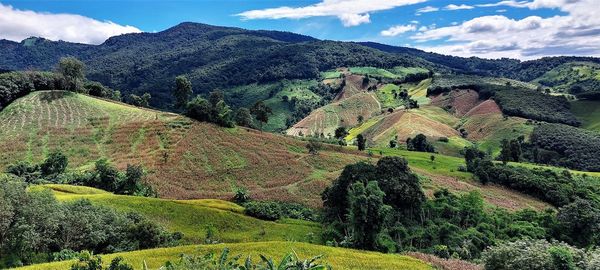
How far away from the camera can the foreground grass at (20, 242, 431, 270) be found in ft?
142

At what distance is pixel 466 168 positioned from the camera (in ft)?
490

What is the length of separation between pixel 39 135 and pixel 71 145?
1081cm

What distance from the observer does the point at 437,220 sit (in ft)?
303

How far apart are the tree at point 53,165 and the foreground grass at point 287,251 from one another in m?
70.5

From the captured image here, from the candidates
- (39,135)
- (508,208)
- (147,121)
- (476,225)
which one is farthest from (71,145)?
(508,208)

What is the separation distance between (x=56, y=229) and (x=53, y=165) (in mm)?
60889

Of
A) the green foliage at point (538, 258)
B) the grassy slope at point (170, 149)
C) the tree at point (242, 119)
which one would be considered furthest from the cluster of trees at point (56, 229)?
the tree at point (242, 119)

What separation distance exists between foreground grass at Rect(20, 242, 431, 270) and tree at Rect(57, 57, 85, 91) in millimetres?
131106

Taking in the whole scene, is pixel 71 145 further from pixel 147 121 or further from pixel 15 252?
pixel 15 252

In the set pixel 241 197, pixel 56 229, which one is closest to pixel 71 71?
pixel 241 197

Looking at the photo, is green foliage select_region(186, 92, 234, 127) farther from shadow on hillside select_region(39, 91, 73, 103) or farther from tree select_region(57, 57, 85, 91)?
tree select_region(57, 57, 85, 91)

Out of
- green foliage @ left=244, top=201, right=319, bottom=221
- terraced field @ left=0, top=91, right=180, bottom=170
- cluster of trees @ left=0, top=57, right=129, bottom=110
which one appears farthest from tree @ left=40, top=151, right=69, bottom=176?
cluster of trees @ left=0, top=57, right=129, bottom=110

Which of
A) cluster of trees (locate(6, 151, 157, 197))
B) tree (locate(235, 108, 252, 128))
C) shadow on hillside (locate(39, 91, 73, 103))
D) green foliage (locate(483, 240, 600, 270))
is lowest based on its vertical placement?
cluster of trees (locate(6, 151, 157, 197))

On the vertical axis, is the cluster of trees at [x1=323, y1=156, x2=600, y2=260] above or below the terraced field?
below
